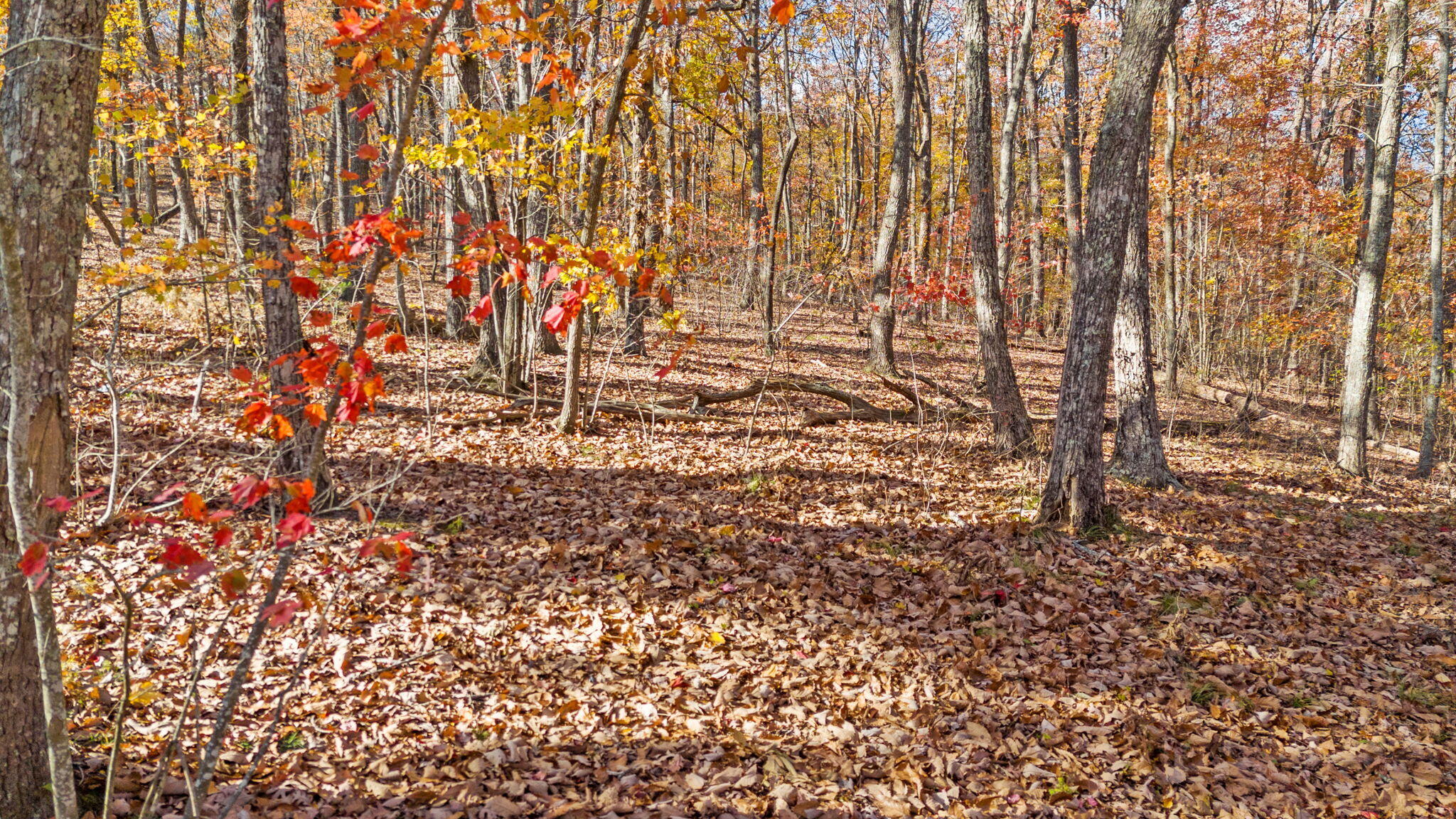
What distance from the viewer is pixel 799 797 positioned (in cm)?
365

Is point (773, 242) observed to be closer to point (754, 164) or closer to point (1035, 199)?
point (754, 164)

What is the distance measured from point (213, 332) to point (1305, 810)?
12.5 m

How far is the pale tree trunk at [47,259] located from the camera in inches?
94.9

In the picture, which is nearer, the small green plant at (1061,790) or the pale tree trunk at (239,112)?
the small green plant at (1061,790)

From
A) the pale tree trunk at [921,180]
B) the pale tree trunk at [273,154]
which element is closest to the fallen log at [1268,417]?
the pale tree trunk at [921,180]

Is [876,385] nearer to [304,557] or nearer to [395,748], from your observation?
[304,557]

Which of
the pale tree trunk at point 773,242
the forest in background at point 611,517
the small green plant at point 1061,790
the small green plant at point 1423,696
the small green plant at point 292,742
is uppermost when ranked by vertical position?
the pale tree trunk at point 773,242

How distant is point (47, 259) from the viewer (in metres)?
2.59

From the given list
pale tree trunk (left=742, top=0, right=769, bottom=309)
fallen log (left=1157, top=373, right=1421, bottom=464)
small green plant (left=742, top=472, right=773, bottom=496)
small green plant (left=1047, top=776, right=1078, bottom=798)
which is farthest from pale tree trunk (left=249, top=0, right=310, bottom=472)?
fallen log (left=1157, top=373, right=1421, bottom=464)

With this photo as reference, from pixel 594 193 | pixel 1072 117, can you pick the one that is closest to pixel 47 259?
pixel 594 193

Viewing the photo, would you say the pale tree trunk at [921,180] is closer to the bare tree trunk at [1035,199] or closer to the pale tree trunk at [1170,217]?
the bare tree trunk at [1035,199]

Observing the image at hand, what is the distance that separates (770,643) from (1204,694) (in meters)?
2.66

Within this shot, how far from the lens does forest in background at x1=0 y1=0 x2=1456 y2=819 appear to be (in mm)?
2861

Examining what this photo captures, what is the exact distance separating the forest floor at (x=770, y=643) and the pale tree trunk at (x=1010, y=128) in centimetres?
473
